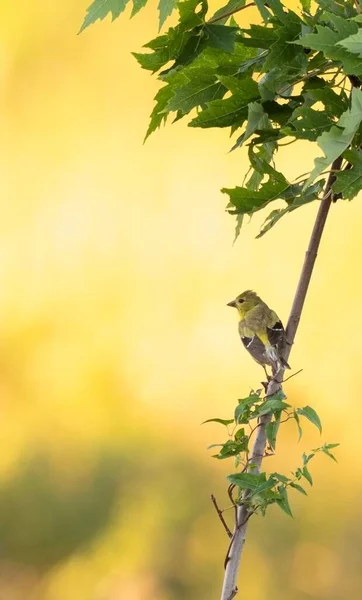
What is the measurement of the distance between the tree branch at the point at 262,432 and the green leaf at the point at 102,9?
0.24m

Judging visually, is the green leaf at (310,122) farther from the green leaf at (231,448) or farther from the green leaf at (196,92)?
the green leaf at (231,448)

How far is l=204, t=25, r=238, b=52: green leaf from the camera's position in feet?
2.32

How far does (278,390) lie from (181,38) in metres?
0.35

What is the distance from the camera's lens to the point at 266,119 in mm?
666

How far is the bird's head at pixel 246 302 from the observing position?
3.42 feet

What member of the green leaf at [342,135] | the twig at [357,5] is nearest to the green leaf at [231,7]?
the twig at [357,5]

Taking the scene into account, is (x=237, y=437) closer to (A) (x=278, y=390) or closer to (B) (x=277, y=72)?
(A) (x=278, y=390)

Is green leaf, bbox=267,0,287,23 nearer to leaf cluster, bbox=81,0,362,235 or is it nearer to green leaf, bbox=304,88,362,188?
leaf cluster, bbox=81,0,362,235

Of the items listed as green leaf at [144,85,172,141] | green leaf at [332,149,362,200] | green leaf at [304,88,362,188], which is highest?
green leaf at [144,85,172,141]

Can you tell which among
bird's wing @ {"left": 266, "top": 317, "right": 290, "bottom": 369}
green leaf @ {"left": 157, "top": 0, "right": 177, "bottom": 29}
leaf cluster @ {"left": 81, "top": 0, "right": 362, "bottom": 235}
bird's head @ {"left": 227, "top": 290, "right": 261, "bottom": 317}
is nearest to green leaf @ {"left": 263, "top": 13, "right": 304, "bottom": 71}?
leaf cluster @ {"left": 81, "top": 0, "right": 362, "bottom": 235}

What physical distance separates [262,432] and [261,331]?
8.6 inches

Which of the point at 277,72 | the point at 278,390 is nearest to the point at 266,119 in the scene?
the point at 277,72

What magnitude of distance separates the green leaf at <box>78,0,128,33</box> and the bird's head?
472 mm

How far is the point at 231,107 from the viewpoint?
25.4 inches
